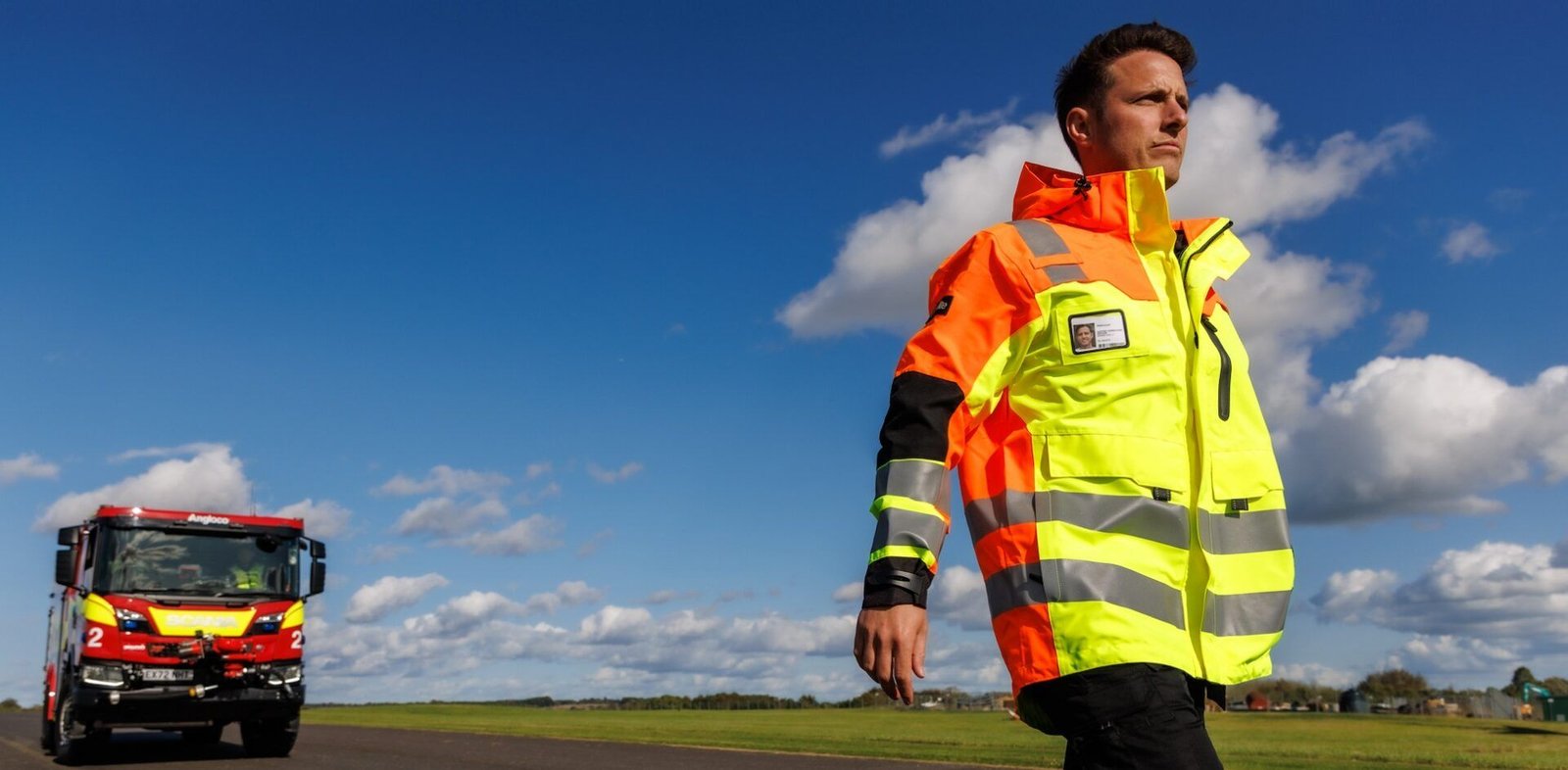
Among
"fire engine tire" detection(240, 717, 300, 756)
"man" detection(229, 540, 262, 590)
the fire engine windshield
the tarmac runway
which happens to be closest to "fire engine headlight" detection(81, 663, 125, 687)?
the fire engine windshield

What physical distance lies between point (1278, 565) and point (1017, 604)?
0.68m

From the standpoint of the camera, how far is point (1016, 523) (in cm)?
266

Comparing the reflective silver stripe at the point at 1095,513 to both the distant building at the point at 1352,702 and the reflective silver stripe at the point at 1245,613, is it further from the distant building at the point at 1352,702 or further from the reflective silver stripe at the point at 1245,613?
the distant building at the point at 1352,702

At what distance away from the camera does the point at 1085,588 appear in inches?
102

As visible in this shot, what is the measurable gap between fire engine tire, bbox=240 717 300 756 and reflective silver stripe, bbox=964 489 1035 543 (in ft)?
49.9

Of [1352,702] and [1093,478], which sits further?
[1352,702]

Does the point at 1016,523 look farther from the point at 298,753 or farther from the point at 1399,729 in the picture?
the point at 1399,729

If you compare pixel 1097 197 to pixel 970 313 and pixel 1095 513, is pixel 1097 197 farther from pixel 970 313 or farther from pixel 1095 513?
pixel 1095 513

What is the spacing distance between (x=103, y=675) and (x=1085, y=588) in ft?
50.5

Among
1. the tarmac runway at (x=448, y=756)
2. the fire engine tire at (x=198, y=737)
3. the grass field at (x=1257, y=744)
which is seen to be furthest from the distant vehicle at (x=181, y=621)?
the grass field at (x=1257, y=744)

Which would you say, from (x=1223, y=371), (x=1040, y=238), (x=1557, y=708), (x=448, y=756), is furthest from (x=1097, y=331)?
(x=1557, y=708)

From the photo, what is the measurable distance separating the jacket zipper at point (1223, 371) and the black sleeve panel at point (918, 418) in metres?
0.71

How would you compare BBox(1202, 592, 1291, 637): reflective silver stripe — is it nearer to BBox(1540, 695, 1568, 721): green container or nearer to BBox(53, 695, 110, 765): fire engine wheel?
BBox(53, 695, 110, 765): fire engine wheel

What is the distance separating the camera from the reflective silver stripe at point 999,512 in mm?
2655
